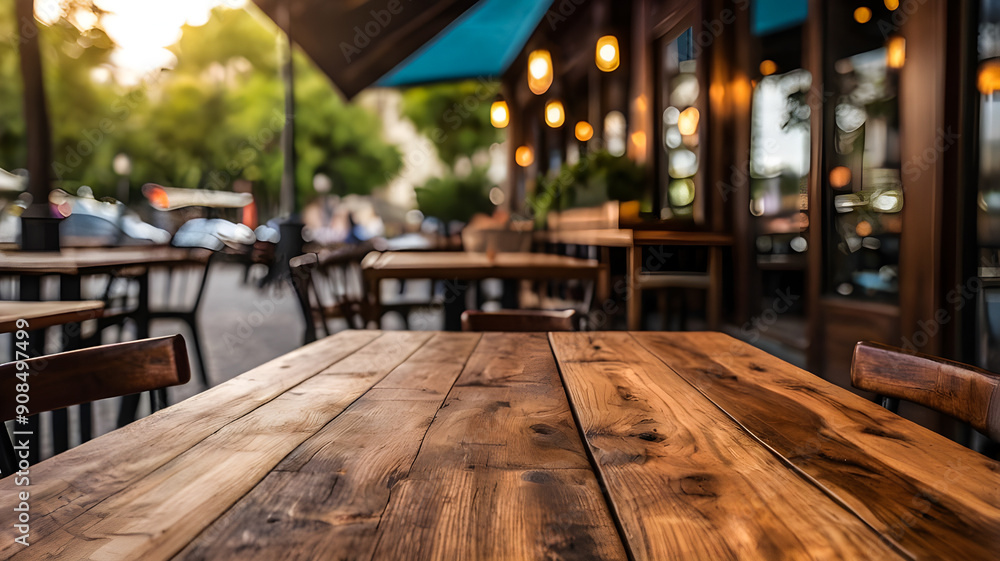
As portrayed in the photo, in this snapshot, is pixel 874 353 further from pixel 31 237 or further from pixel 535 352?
pixel 31 237

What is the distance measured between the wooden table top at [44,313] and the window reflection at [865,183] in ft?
10.8

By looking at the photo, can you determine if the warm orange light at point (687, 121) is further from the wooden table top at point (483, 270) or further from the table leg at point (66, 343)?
the table leg at point (66, 343)

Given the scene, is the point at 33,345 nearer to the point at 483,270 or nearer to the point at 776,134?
the point at 483,270

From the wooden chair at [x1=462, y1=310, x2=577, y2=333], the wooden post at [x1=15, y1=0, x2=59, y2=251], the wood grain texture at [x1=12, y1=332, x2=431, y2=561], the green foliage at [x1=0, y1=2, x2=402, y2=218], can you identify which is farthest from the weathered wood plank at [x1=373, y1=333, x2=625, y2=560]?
the green foliage at [x1=0, y1=2, x2=402, y2=218]

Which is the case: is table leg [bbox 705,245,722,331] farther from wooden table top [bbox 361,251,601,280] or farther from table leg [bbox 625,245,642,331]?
wooden table top [bbox 361,251,601,280]

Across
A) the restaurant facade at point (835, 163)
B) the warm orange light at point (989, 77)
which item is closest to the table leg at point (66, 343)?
the restaurant facade at point (835, 163)

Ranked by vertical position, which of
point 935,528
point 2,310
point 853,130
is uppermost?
point 853,130

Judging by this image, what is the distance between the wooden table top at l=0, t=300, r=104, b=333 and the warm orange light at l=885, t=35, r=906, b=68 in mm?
3350

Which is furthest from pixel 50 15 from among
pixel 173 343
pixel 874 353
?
pixel 874 353

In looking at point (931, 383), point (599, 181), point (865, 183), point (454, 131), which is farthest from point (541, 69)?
point (454, 131)

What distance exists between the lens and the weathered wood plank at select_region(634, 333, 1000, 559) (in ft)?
1.75

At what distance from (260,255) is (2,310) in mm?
8003

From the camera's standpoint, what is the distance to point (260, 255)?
9.34m

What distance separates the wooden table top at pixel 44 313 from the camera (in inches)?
59.4
